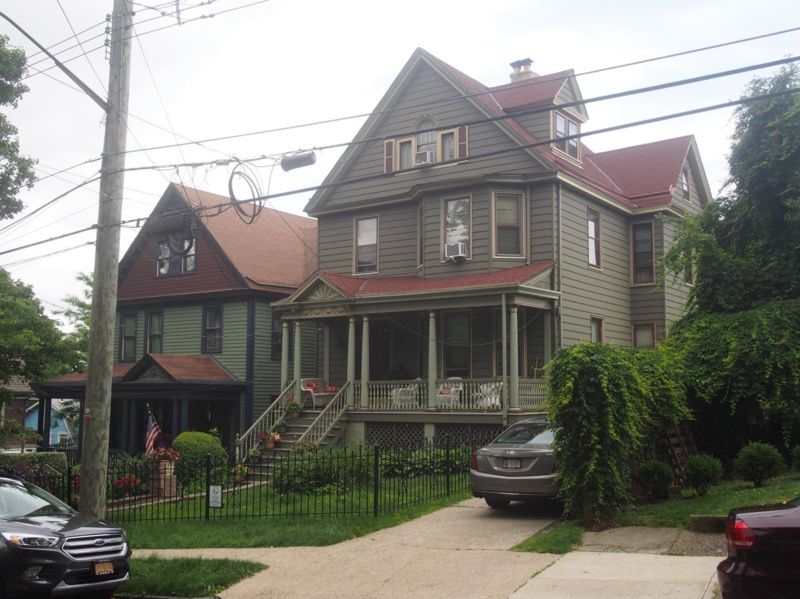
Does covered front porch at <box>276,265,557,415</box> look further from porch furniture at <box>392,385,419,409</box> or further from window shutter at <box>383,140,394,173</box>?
window shutter at <box>383,140,394,173</box>

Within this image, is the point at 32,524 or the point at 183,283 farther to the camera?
the point at 183,283

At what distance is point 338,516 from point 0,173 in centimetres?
1107

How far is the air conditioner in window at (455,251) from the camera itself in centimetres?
2399

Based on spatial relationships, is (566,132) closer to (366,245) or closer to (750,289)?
(366,245)

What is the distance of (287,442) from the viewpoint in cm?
2294

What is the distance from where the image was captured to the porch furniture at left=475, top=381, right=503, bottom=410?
21.8 meters

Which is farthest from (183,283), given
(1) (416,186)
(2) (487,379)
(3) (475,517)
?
(3) (475,517)

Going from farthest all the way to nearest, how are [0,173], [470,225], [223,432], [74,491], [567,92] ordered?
[223,432] → [567,92] → [470,225] → [0,173] → [74,491]

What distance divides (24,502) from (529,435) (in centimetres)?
762

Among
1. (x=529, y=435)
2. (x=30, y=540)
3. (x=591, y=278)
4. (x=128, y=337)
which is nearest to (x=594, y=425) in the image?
(x=529, y=435)

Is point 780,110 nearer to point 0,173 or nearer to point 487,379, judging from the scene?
point 487,379

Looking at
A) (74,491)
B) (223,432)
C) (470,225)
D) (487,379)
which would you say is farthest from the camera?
(223,432)

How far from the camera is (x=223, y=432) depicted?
1166 inches

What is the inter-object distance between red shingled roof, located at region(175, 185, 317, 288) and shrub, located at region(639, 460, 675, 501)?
17965 mm
